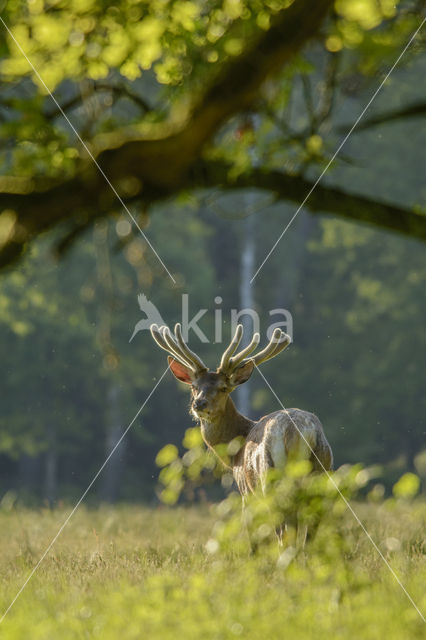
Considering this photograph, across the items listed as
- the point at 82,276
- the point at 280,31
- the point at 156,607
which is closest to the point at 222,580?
the point at 156,607

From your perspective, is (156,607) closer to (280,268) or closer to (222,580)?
(222,580)

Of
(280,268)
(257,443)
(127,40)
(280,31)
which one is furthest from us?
(280,268)

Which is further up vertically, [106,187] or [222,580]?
[106,187]

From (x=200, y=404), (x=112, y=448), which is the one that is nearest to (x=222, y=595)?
(x=200, y=404)

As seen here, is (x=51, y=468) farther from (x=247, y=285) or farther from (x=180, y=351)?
(x=180, y=351)

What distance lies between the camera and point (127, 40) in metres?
6.36

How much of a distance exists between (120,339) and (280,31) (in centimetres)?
2316

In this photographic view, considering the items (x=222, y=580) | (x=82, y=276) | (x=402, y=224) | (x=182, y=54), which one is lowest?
(x=82, y=276)

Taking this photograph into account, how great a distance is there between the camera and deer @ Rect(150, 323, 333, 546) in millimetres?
7777

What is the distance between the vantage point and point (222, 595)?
5.51 metres

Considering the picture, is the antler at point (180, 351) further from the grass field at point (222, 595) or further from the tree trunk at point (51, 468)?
the tree trunk at point (51, 468)

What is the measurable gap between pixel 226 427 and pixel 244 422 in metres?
0.19

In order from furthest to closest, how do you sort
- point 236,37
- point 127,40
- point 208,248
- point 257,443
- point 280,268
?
1. point 208,248
2. point 280,268
3. point 257,443
4. point 127,40
5. point 236,37

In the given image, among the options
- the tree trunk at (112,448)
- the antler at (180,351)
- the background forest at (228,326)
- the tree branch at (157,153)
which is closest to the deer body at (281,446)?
the antler at (180,351)
